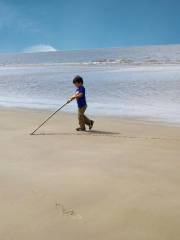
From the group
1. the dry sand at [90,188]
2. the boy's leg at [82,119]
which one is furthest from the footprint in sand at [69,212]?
the boy's leg at [82,119]

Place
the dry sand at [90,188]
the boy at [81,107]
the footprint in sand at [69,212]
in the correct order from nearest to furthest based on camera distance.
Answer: the dry sand at [90,188] < the footprint in sand at [69,212] < the boy at [81,107]

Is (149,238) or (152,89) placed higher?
(152,89)

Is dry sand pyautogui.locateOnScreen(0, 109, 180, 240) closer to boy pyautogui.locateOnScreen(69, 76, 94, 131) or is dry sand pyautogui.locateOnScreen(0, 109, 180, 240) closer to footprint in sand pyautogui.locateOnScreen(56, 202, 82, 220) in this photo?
footprint in sand pyautogui.locateOnScreen(56, 202, 82, 220)

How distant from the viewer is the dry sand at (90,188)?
3588 millimetres

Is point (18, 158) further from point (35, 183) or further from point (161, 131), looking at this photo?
point (161, 131)

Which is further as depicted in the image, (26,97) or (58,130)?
(26,97)

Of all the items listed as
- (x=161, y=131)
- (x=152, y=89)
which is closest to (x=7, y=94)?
(x=152, y=89)

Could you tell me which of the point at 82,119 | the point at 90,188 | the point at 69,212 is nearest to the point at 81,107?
the point at 82,119

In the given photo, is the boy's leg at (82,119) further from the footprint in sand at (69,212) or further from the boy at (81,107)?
the footprint in sand at (69,212)

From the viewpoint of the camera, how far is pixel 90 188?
4559 millimetres

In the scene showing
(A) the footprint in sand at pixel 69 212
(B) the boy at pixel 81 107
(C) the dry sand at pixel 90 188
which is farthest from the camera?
(B) the boy at pixel 81 107

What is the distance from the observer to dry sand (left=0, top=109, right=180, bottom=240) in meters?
3.59

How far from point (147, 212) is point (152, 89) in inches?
533

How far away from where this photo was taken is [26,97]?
56.7 feet
